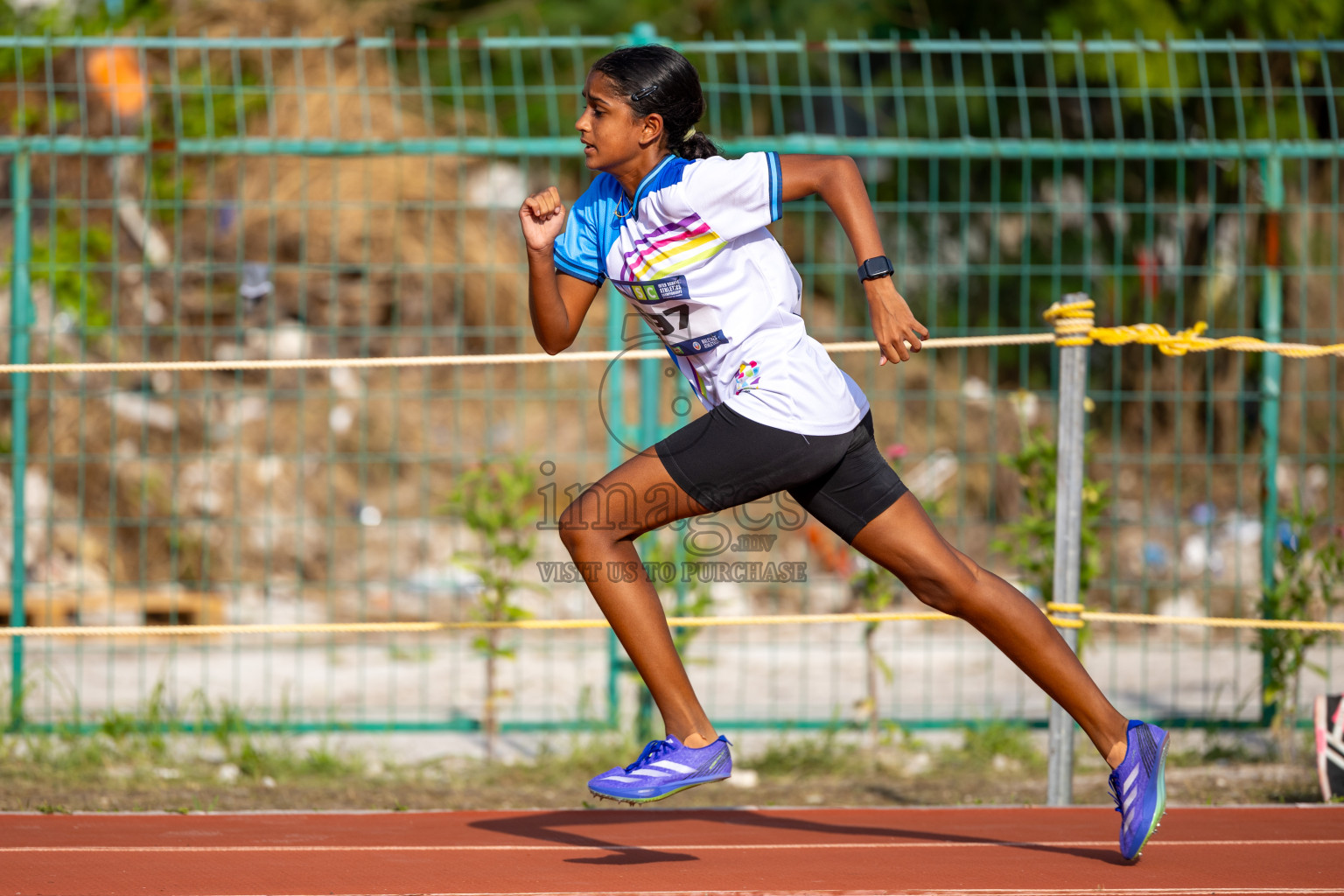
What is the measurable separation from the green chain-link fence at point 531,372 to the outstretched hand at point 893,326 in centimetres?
247

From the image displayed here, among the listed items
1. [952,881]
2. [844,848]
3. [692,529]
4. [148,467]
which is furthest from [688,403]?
[148,467]

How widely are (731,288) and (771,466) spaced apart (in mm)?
408

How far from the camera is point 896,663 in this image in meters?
7.13

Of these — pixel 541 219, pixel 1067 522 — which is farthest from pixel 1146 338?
pixel 541 219

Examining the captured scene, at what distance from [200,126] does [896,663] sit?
6.24 m

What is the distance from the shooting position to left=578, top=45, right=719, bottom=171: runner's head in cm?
306

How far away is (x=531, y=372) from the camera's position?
10.5m

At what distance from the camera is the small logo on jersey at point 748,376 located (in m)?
3.02

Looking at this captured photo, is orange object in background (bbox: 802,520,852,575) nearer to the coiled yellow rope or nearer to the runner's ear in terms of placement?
the coiled yellow rope

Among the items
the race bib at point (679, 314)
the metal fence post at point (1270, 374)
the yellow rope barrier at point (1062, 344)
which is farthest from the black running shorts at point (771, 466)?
the metal fence post at point (1270, 374)

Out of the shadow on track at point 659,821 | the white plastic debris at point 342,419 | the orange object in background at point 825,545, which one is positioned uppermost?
the white plastic debris at point 342,419

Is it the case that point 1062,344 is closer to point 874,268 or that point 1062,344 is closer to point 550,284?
point 874,268

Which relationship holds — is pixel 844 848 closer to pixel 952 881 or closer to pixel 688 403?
pixel 952 881

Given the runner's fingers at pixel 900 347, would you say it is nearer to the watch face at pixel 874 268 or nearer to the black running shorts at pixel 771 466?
the watch face at pixel 874 268
